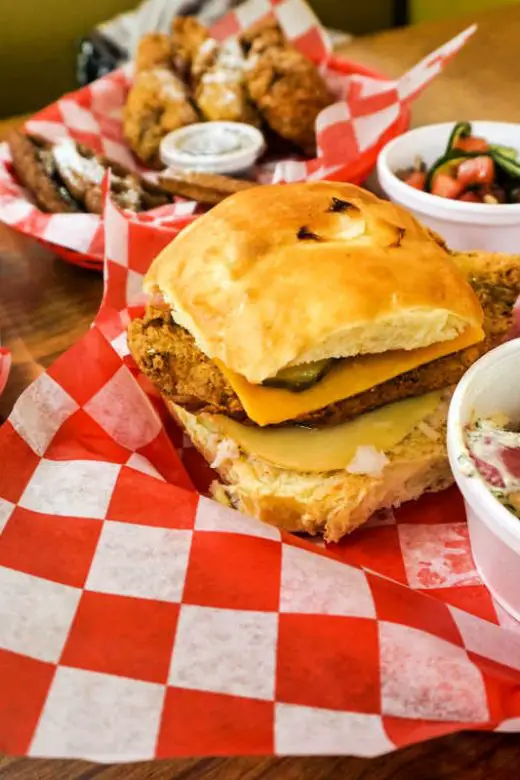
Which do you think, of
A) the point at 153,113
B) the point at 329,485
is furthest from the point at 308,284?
the point at 153,113

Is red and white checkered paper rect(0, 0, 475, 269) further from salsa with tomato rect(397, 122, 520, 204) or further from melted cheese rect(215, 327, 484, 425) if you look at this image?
melted cheese rect(215, 327, 484, 425)

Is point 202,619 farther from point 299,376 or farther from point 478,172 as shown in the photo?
point 478,172

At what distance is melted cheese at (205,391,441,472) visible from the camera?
1351 mm

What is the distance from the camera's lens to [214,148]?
244 cm

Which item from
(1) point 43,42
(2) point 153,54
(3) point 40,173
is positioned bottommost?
(1) point 43,42

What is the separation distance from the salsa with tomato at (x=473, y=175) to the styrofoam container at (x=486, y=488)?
0.73 m

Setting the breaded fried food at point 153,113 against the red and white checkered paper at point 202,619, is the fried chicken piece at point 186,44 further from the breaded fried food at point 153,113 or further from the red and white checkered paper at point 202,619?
the red and white checkered paper at point 202,619

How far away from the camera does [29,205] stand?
2.01 m

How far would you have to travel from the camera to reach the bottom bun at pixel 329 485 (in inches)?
52.4

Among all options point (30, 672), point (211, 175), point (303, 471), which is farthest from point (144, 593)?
point (211, 175)

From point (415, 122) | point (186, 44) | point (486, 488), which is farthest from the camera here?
point (186, 44)

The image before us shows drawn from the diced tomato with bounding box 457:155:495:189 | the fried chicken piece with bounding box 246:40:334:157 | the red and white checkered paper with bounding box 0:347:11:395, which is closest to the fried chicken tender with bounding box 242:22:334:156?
the fried chicken piece with bounding box 246:40:334:157

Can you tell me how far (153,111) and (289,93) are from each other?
463 mm

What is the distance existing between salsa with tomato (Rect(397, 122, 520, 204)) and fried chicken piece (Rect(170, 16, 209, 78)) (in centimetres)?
119
